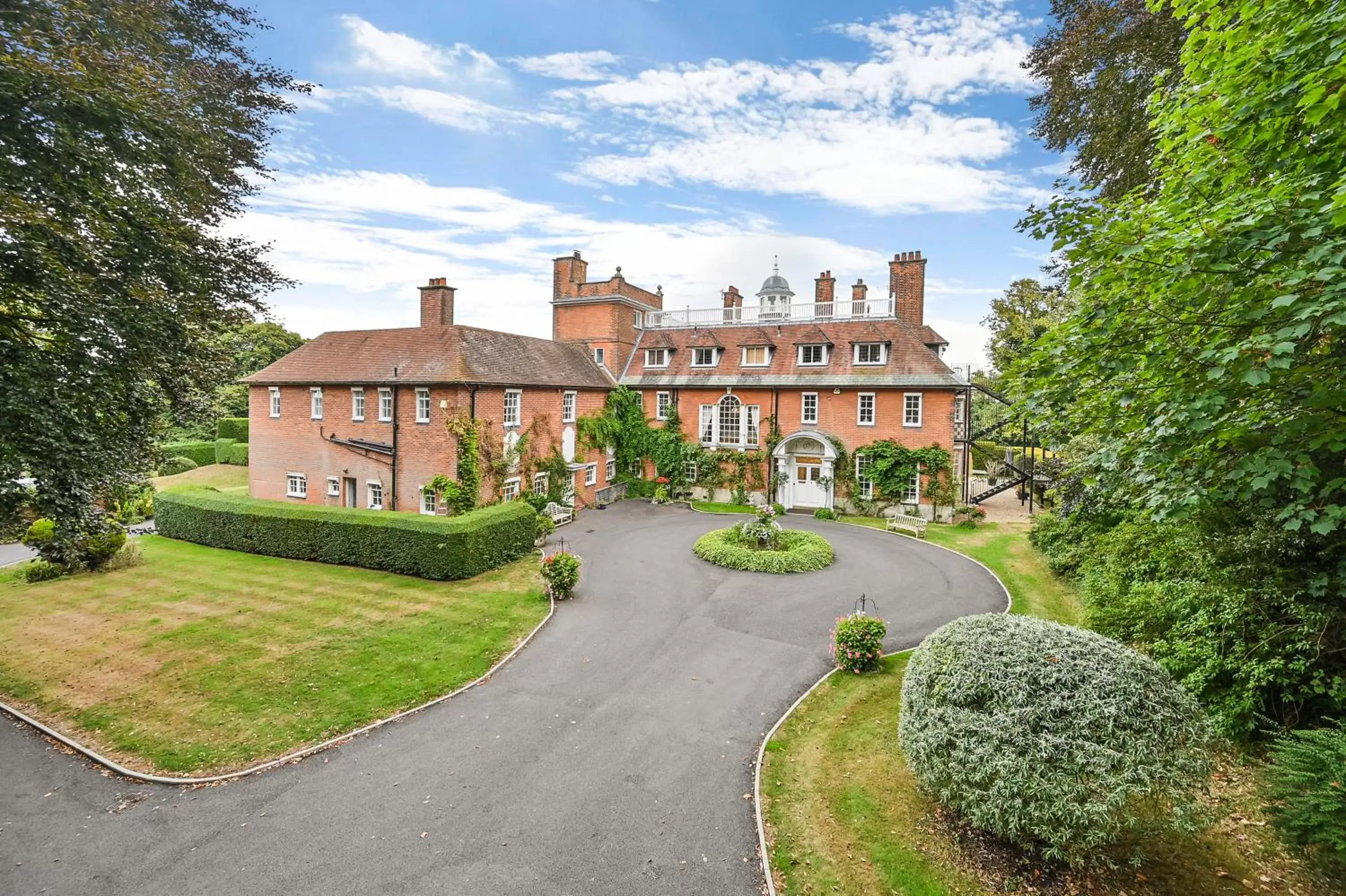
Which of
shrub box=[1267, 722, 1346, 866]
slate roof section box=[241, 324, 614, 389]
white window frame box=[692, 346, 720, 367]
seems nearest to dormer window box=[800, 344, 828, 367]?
white window frame box=[692, 346, 720, 367]

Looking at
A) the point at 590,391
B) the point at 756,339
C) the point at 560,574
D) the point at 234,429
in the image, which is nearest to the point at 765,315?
the point at 756,339

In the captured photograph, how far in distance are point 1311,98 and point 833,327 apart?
2597cm

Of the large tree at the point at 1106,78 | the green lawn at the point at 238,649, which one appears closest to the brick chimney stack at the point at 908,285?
the large tree at the point at 1106,78

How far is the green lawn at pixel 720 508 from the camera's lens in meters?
29.0

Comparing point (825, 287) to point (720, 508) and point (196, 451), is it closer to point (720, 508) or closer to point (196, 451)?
point (720, 508)

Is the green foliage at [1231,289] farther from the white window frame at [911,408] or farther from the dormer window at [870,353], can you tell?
the dormer window at [870,353]

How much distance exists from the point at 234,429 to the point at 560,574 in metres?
40.1

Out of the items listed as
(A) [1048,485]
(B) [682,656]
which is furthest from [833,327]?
(B) [682,656]

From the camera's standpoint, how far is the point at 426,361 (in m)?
24.6

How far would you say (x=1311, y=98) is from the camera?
5.22 m

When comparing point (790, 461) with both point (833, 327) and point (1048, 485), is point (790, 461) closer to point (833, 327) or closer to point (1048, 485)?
point (833, 327)

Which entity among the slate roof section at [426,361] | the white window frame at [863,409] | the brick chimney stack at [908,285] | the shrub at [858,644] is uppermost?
the brick chimney stack at [908,285]

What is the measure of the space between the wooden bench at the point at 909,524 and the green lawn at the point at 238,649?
15.5 metres

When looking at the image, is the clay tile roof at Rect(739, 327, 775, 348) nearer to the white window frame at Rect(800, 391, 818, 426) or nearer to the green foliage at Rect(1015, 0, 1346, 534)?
the white window frame at Rect(800, 391, 818, 426)
